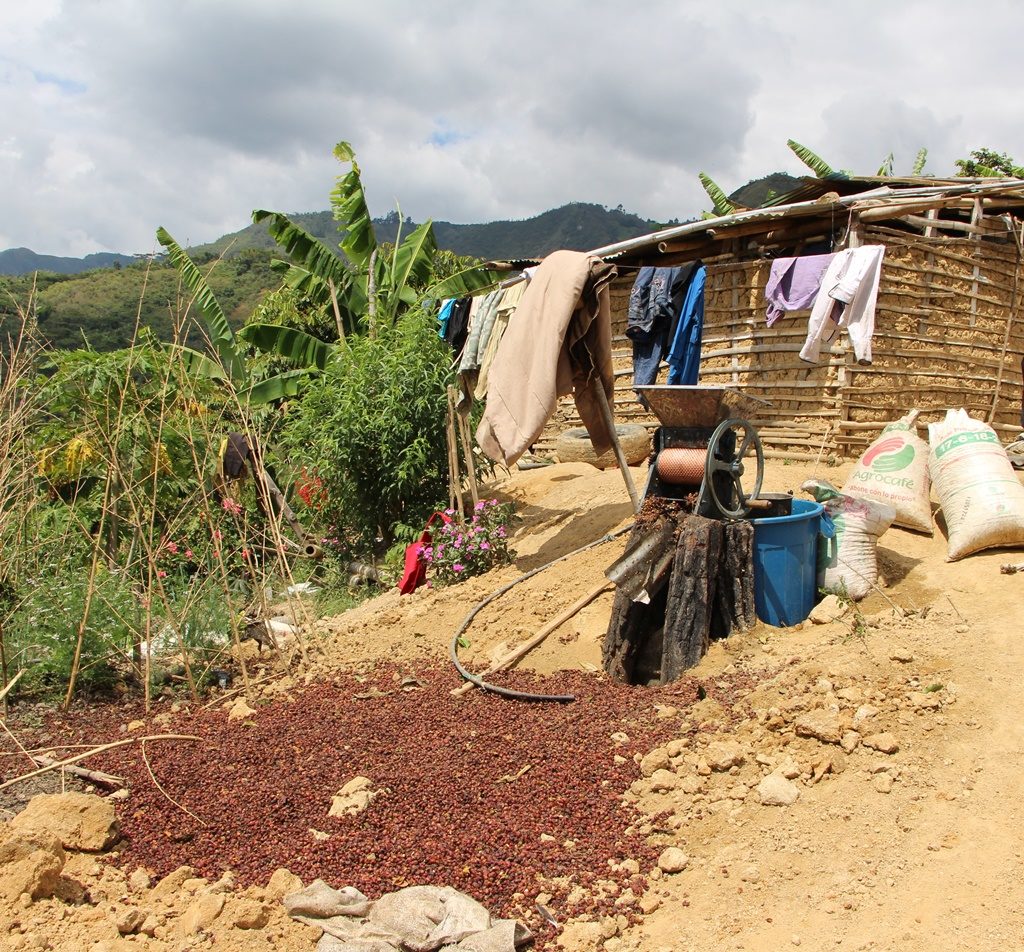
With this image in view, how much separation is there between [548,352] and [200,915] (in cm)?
422

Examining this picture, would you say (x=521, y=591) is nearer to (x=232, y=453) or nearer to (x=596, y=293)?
(x=596, y=293)

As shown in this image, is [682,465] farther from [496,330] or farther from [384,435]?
[384,435]

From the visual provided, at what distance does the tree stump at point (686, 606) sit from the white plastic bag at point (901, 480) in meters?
1.80

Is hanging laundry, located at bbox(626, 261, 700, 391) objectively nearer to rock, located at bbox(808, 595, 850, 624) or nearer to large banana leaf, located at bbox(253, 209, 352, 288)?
rock, located at bbox(808, 595, 850, 624)

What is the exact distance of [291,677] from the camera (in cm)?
518

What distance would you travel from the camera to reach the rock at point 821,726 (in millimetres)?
3311

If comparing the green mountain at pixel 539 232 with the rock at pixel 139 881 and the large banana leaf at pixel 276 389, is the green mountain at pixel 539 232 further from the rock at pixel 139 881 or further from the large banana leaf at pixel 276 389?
the rock at pixel 139 881

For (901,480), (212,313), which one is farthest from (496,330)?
(212,313)

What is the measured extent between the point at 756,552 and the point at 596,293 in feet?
7.92

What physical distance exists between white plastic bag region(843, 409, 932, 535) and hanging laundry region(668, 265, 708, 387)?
1.69 meters

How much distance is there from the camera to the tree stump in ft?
14.0

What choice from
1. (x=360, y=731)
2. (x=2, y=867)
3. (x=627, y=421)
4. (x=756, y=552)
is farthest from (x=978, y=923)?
(x=627, y=421)

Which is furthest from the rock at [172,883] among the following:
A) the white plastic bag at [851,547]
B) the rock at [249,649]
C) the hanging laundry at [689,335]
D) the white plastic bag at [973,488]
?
the hanging laundry at [689,335]

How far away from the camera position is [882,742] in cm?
321
